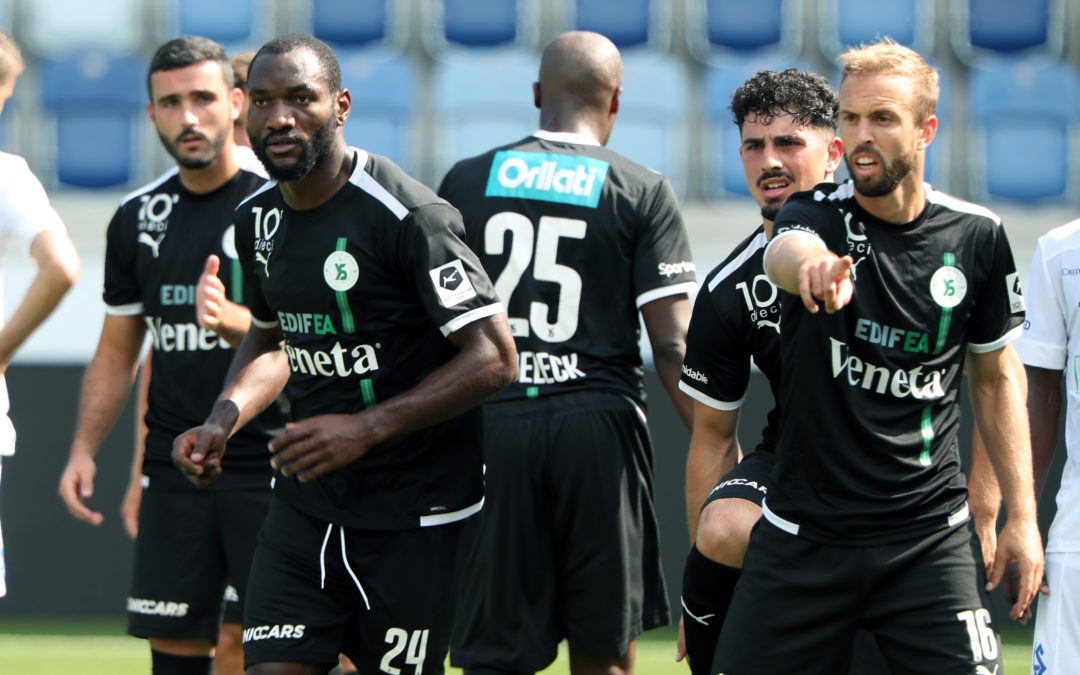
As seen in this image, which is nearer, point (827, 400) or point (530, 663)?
point (827, 400)

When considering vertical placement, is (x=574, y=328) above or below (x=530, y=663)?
above

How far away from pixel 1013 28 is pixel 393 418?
9068 mm

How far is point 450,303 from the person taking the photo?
355 centimetres

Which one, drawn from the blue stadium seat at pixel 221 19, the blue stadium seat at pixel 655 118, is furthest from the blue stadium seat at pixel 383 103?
the blue stadium seat at pixel 655 118

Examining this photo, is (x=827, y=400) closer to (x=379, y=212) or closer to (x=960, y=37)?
(x=379, y=212)

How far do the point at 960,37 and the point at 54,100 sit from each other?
6868 millimetres

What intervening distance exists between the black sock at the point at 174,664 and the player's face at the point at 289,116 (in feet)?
7.10

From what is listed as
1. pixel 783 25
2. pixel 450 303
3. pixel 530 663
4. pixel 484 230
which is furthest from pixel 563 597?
pixel 783 25

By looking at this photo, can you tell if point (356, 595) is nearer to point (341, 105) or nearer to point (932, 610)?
point (341, 105)

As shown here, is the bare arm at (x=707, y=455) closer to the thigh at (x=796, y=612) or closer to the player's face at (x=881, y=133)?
the thigh at (x=796, y=612)

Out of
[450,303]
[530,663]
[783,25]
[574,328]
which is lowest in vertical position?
[530,663]

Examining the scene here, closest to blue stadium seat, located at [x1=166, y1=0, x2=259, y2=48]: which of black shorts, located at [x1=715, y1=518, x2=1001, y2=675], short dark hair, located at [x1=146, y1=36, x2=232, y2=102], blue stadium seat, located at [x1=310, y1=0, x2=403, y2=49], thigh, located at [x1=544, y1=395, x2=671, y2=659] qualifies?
blue stadium seat, located at [x1=310, y1=0, x2=403, y2=49]

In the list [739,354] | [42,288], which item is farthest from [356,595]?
[42,288]

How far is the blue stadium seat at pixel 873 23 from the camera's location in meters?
11.0
